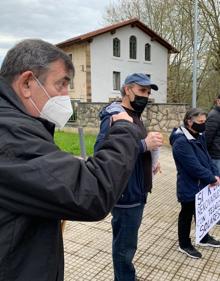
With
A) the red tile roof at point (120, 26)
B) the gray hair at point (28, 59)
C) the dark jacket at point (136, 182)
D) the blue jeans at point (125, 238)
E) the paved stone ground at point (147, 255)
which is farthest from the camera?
the red tile roof at point (120, 26)

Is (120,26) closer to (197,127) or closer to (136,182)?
(197,127)

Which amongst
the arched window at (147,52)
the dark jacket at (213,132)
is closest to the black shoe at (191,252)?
the dark jacket at (213,132)

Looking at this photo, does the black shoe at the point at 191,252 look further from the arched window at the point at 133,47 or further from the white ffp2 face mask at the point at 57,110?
the arched window at the point at 133,47

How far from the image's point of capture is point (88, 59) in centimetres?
2488

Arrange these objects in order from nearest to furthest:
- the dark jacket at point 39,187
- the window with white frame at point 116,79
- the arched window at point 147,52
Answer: the dark jacket at point 39,187, the window with white frame at point 116,79, the arched window at point 147,52

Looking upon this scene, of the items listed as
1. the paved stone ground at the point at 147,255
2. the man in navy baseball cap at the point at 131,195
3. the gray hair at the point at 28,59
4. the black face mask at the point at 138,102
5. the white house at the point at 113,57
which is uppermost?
the white house at the point at 113,57

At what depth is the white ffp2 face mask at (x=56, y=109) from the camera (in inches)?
55.6

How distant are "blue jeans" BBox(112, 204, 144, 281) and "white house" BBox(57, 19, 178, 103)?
22435 millimetres

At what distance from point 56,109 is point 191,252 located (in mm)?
2862

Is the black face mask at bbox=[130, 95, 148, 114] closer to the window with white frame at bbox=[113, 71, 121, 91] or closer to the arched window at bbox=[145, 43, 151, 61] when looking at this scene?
the window with white frame at bbox=[113, 71, 121, 91]

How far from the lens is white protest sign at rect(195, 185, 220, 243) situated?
143 inches

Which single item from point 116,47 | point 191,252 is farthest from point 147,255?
point 116,47

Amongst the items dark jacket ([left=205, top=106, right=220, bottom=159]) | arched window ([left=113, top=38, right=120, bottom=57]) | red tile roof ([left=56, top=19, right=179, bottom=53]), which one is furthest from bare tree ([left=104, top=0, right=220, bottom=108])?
dark jacket ([left=205, top=106, right=220, bottom=159])

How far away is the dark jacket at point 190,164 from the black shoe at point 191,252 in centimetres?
55
